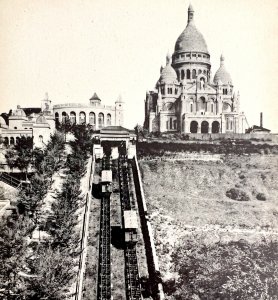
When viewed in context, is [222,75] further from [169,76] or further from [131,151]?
[131,151]

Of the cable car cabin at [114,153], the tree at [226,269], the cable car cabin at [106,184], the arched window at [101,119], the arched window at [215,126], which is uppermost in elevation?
the arched window at [101,119]

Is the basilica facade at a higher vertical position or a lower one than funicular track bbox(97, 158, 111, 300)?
higher

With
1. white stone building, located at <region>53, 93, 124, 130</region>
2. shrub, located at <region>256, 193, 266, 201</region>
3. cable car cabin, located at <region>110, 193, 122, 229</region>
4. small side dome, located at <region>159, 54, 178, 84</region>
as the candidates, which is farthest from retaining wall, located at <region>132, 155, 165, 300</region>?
small side dome, located at <region>159, 54, 178, 84</region>

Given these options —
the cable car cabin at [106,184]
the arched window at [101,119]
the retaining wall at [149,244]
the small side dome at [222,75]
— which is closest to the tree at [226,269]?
the retaining wall at [149,244]

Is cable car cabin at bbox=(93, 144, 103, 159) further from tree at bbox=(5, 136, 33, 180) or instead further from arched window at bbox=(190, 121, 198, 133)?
arched window at bbox=(190, 121, 198, 133)

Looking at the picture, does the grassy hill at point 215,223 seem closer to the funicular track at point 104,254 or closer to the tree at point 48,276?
the funicular track at point 104,254

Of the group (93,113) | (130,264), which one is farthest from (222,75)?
(130,264)

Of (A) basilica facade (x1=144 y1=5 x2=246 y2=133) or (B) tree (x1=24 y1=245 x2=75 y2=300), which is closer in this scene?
(B) tree (x1=24 y1=245 x2=75 y2=300)
